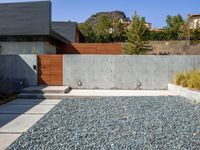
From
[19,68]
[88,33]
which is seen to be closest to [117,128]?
[19,68]

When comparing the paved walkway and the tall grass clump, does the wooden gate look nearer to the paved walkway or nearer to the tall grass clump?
the paved walkway

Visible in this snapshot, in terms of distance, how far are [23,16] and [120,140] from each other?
764 inches

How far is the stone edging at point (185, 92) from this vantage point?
11.4 metres

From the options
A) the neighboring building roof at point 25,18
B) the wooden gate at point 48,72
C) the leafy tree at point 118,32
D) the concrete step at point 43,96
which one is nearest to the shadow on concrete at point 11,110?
the concrete step at point 43,96

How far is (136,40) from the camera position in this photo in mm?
32281

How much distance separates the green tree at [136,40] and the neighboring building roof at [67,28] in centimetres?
756

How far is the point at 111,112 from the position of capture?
30.8 feet

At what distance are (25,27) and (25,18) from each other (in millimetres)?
735

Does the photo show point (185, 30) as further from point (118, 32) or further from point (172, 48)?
point (118, 32)

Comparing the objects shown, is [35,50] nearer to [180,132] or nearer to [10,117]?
[10,117]

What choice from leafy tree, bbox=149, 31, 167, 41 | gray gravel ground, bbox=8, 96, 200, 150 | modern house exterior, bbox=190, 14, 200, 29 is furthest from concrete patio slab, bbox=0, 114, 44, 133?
modern house exterior, bbox=190, 14, 200, 29

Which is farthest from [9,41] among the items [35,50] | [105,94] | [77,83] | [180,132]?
[180,132]

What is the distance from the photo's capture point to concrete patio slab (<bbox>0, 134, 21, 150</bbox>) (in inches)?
237

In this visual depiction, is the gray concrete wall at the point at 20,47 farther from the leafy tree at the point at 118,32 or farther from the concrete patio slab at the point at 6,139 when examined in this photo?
the leafy tree at the point at 118,32
